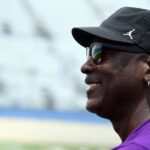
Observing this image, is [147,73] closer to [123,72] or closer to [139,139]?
[123,72]

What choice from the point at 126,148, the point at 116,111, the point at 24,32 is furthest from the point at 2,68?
the point at 126,148

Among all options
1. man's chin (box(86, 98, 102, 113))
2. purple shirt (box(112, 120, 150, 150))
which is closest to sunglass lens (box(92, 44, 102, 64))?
man's chin (box(86, 98, 102, 113))

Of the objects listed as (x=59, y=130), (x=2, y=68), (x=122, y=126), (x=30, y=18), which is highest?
(x=122, y=126)

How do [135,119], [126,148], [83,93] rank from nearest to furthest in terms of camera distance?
[126,148]
[135,119]
[83,93]

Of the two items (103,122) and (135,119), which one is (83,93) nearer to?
(103,122)

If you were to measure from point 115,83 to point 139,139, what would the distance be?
0.97 ft

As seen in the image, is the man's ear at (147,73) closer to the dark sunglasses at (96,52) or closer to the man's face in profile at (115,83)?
the man's face in profile at (115,83)

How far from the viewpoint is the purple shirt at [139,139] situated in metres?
1.54

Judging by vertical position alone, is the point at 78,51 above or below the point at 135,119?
below

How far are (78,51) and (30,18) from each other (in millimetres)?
348

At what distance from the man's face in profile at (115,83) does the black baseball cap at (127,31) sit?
0.09 feet

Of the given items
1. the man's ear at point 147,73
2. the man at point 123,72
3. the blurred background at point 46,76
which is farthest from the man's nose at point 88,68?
the blurred background at point 46,76

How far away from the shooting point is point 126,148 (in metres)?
1.55

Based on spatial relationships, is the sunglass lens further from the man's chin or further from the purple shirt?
the purple shirt
